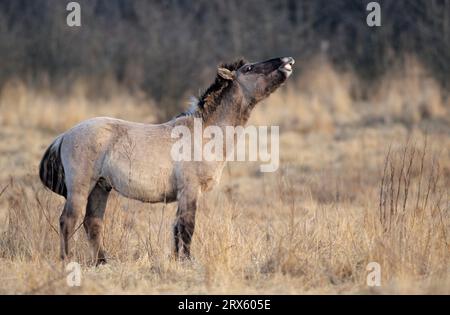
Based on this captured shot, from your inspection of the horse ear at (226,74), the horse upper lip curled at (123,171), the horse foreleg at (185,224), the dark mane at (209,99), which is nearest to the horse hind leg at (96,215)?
the horse upper lip curled at (123,171)

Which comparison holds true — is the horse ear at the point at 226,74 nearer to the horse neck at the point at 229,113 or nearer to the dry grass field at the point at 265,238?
the horse neck at the point at 229,113

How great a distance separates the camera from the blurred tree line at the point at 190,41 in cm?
1748

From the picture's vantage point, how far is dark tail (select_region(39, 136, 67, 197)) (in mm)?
8109

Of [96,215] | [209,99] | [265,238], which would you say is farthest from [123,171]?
[265,238]

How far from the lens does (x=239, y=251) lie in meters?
7.55

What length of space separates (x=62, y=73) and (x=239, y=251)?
44.8ft

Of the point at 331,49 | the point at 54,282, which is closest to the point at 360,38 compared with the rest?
the point at 331,49

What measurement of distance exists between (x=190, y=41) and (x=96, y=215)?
9.97 metres

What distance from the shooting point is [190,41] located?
17688 millimetres

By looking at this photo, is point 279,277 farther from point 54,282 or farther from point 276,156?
point 276,156

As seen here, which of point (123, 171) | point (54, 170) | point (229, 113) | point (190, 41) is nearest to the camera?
point (123, 171)

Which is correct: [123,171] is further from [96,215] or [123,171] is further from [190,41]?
[190,41]

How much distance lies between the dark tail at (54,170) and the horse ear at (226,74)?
1.74 m

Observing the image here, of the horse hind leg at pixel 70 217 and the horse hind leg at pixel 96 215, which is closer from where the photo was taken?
the horse hind leg at pixel 70 217
